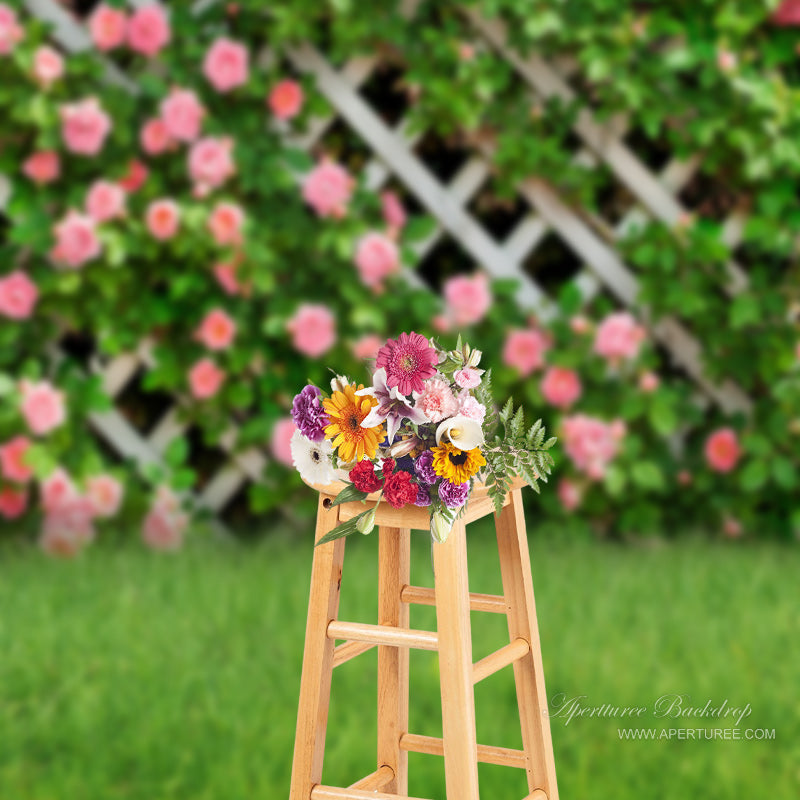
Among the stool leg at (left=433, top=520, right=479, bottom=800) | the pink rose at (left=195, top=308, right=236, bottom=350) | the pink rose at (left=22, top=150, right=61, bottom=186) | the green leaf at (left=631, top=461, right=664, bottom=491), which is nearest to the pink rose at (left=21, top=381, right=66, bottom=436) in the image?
the pink rose at (left=195, top=308, right=236, bottom=350)

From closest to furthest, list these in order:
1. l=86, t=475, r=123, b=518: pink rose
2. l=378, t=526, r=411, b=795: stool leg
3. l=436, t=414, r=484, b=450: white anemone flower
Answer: l=436, t=414, r=484, b=450: white anemone flower, l=378, t=526, r=411, b=795: stool leg, l=86, t=475, r=123, b=518: pink rose

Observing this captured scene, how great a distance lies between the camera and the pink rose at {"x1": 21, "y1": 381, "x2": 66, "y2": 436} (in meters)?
2.57

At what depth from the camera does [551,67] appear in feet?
8.87

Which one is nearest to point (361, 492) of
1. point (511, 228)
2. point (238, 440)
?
point (238, 440)

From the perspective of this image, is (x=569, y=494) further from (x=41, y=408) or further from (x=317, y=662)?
(x=317, y=662)

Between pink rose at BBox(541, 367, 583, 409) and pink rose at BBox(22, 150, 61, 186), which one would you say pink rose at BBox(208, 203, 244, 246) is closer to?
pink rose at BBox(22, 150, 61, 186)

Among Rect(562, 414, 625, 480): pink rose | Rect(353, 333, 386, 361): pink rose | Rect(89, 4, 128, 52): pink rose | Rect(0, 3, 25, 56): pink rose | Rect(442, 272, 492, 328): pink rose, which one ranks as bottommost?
Rect(562, 414, 625, 480): pink rose

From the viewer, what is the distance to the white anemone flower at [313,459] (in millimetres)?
1163

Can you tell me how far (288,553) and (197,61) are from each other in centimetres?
113

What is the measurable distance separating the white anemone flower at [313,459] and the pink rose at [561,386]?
152 centimetres

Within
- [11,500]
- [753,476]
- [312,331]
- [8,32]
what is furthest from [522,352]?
[8,32]

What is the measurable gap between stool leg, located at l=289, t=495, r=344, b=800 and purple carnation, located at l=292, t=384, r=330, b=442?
95mm

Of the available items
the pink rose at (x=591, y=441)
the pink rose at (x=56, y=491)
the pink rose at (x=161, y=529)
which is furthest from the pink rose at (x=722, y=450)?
the pink rose at (x=56, y=491)

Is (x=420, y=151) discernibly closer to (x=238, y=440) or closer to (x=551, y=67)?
(x=551, y=67)
